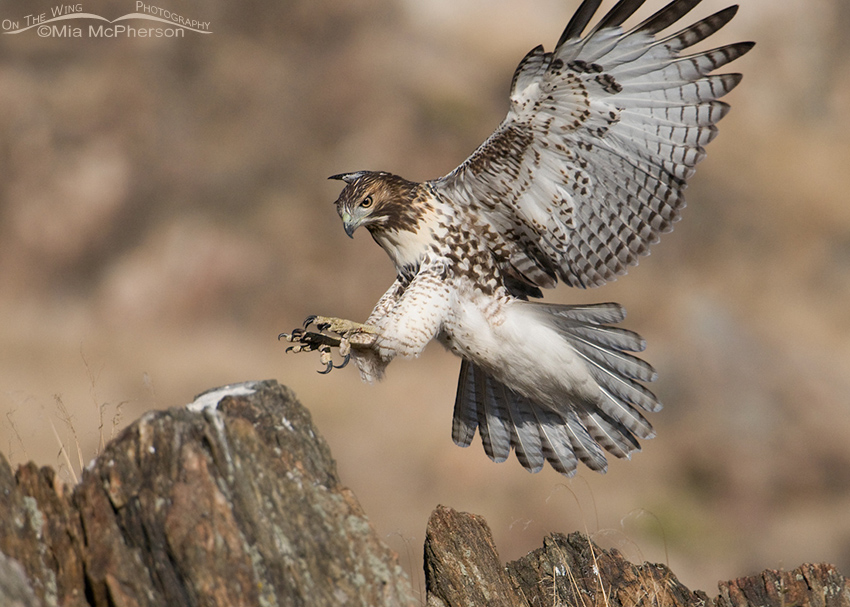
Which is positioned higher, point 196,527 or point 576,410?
point 576,410

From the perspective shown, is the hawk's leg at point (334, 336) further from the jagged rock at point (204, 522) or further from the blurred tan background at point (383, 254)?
the blurred tan background at point (383, 254)

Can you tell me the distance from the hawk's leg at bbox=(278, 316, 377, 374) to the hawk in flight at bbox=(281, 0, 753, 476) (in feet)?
0.03

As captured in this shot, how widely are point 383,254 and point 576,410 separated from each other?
26.7 ft

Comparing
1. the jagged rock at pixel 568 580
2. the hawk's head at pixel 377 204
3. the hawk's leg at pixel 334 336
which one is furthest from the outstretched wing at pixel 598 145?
the jagged rock at pixel 568 580

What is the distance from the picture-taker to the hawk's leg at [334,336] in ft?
15.1

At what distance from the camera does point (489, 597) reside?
383 cm

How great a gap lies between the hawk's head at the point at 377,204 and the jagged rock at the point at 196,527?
7.00 ft

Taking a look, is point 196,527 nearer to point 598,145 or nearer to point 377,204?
point 377,204

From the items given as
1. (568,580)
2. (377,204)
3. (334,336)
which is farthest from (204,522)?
(377,204)

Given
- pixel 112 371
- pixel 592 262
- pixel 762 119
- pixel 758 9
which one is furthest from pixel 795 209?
pixel 112 371

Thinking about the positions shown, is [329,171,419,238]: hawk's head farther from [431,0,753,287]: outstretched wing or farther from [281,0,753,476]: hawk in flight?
[431,0,753,287]: outstretched wing

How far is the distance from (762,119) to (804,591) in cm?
1176

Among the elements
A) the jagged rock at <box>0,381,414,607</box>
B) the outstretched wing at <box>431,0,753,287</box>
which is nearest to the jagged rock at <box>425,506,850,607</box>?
the jagged rock at <box>0,381,414,607</box>

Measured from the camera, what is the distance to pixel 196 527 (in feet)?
8.51
